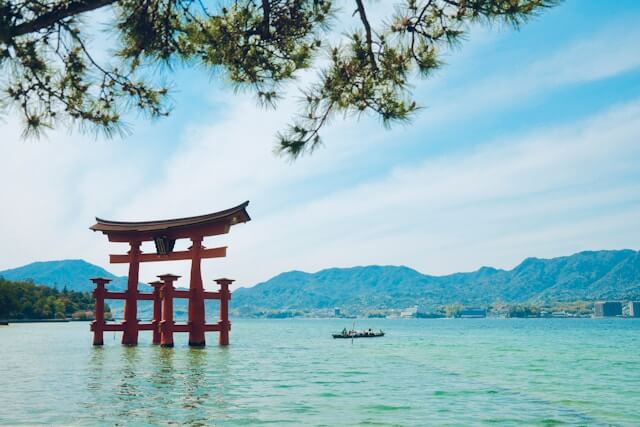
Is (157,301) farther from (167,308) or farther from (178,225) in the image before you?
(178,225)

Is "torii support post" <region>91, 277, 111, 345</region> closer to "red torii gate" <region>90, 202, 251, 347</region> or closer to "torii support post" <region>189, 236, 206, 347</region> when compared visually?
"red torii gate" <region>90, 202, 251, 347</region>

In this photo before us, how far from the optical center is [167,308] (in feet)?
67.7

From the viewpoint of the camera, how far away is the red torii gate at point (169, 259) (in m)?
20.1

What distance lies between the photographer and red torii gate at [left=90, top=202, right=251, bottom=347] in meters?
20.1

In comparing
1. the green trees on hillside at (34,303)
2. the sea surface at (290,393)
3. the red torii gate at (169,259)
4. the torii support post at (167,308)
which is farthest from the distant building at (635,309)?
the torii support post at (167,308)

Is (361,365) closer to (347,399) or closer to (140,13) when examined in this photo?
(347,399)

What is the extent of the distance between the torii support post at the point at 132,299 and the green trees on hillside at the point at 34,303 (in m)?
54.1

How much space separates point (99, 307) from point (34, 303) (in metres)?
69.2

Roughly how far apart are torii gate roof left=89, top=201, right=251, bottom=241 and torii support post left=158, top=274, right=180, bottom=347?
5.34ft

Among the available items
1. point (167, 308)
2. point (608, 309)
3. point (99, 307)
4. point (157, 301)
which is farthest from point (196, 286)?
point (608, 309)

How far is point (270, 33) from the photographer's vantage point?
6.38 m

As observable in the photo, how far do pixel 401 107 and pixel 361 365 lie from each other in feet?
49.4

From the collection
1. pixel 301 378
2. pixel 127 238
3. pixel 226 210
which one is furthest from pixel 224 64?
pixel 127 238

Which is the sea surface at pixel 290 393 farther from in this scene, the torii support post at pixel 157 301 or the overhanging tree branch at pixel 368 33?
the overhanging tree branch at pixel 368 33
